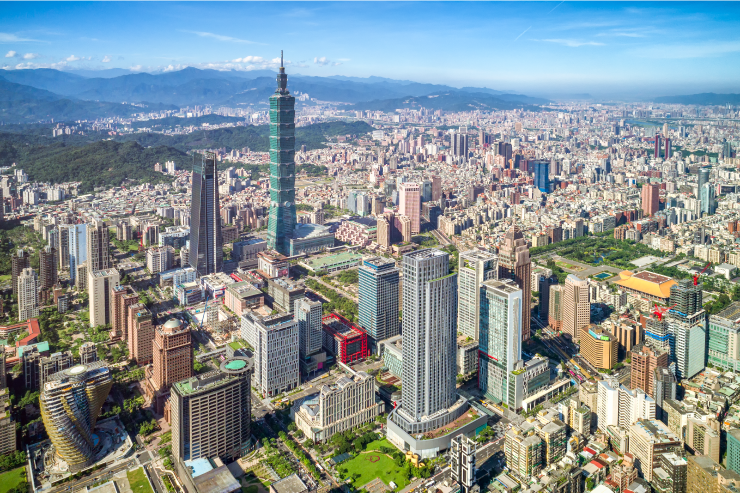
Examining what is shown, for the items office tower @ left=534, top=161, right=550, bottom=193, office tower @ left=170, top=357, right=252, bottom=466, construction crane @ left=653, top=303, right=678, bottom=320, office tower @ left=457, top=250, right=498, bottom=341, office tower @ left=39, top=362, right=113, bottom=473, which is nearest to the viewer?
office tower @ left=170, top=357, right=252, bottom=466

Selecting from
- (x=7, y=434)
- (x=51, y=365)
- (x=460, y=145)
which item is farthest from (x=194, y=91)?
(x=7, y=434)

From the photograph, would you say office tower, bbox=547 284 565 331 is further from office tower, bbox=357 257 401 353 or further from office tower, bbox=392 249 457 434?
office tower, bbox=392 249 457 434

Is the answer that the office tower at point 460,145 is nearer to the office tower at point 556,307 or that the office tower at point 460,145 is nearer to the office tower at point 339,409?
the office tower at point 556,307

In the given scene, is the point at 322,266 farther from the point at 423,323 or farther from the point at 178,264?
the point at 423,323

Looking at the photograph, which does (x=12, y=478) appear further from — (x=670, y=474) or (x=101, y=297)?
(x=670, y=474)

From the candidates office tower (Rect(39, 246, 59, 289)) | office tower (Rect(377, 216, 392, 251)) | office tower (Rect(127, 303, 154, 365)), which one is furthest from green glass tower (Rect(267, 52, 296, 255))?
office tower (Rect(127, 303, 154, 365))

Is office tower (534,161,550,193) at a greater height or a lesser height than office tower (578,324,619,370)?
greater

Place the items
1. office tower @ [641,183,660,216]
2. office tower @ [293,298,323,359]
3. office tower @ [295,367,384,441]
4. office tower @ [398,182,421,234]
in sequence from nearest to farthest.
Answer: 1. office tower @ [295,367,384,441]
2. office tower @ [293,298,323,359]
3. office tower @ [398,182,421,234]
4. office tower @ [641,183,660,216]
